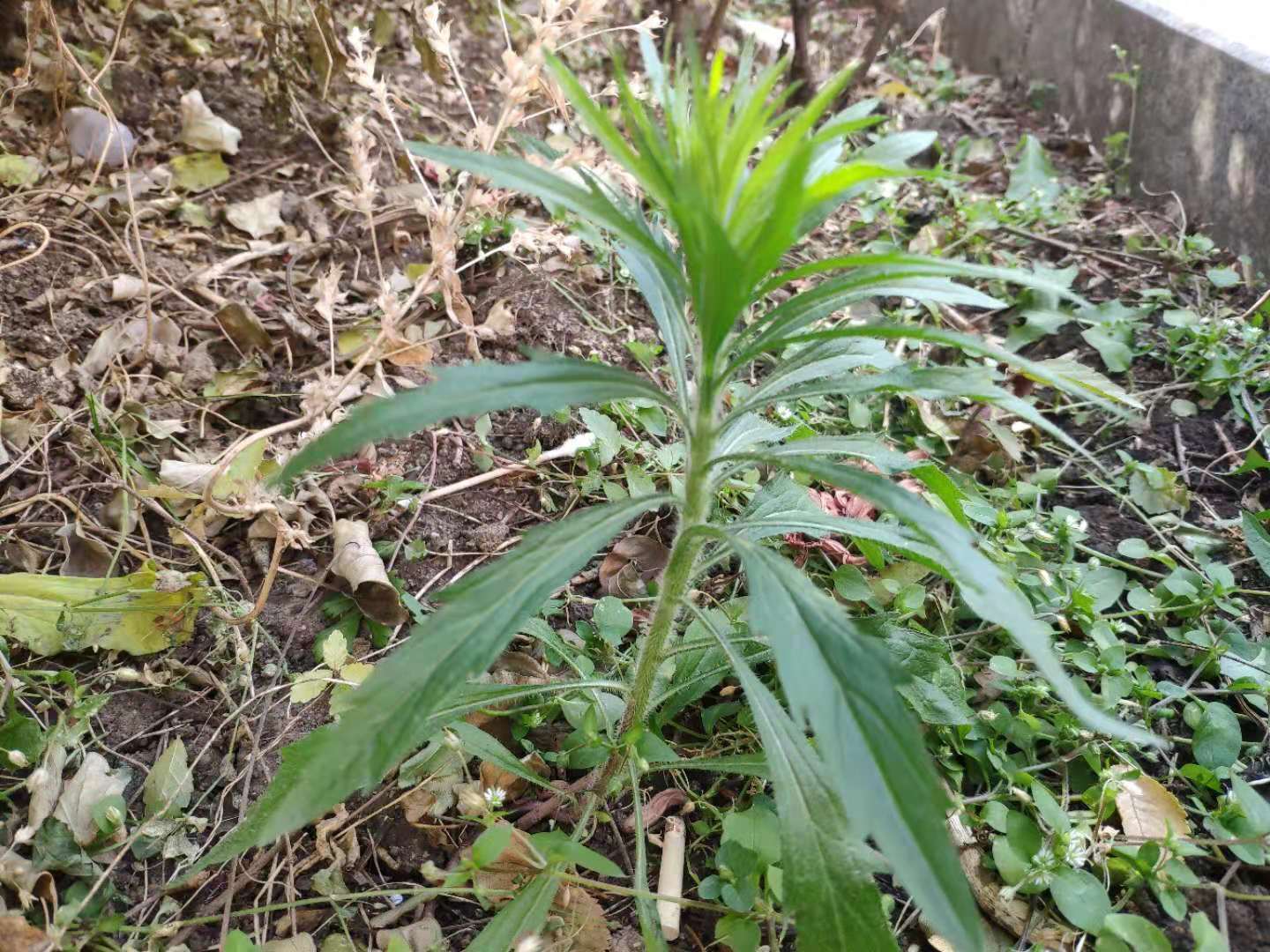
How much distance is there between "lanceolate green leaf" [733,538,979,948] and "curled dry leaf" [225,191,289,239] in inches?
95.4

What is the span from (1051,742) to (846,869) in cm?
77

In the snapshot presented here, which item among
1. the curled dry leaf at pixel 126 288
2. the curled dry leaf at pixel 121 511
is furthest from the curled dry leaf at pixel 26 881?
the curled dry leaf at pixel 126 288

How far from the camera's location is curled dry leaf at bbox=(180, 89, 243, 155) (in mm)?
2986

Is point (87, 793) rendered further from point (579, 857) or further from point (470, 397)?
point (470, 397)

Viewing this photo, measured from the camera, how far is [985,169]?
3.63 m

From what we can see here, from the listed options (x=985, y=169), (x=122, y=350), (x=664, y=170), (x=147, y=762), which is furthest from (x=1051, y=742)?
(x=985, y=169)

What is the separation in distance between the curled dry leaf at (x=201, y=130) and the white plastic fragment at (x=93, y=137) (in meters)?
0.22

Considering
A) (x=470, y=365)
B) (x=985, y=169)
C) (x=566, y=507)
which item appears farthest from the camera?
(x=985, y=169)

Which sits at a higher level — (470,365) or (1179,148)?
(1179,148)

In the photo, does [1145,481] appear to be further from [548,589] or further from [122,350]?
[122,350]

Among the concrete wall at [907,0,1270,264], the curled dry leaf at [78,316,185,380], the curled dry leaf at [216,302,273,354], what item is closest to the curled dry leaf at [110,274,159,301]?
the curled dry leaf at [78,316,185,380]

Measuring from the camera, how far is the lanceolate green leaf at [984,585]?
0.97 m

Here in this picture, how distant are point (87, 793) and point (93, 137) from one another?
2.19m

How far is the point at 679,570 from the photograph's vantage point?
1398 millimetres
